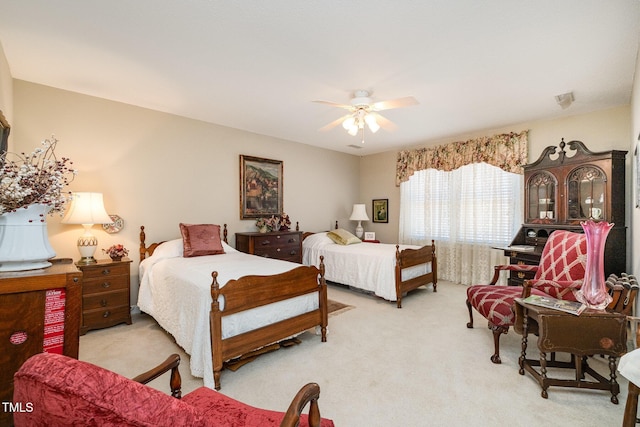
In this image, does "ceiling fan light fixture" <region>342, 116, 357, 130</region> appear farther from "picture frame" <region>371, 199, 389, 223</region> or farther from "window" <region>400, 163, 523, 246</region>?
"picture frame" <region>371, 199, 389, 223</region>

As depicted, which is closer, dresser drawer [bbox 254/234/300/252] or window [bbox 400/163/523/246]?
dresser drawer [bbox 254/234/300/252]

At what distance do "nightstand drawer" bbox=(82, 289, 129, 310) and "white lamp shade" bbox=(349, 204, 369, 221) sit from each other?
407cm

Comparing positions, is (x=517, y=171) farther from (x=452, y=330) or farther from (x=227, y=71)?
(x=227, y=71)

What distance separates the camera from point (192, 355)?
224 centimetres

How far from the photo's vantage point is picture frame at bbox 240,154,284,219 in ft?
15.6

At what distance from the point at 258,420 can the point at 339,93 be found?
3.01m

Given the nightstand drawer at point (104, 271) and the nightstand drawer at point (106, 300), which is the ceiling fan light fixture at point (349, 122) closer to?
the nightstand drawer at point (104, 271)

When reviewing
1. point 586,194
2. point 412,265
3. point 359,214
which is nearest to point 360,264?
point 412,265

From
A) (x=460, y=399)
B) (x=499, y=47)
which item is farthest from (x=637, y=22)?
(x=460, y=399)

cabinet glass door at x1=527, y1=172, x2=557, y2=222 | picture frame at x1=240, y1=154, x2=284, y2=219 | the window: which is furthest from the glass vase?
picture frame at x1=240, y1=154, x2=284, y2=219

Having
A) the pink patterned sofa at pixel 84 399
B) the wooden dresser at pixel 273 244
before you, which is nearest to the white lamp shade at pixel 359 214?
the wooden dresser at pixel 273 244

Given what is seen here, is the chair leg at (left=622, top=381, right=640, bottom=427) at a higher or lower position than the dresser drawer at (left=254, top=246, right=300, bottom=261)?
lower

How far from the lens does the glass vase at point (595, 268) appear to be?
193cm

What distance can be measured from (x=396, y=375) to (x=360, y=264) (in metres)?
2.17
